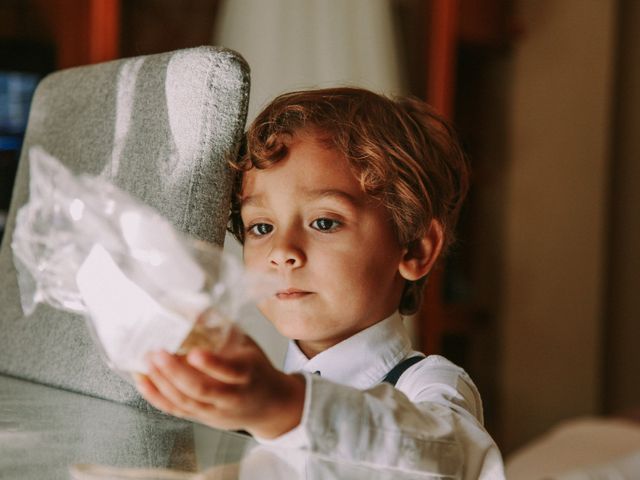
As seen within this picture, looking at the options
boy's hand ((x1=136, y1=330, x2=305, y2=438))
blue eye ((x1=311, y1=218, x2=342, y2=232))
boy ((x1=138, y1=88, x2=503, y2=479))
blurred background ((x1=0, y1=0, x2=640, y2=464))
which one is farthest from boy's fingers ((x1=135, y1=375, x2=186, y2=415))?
blurred background ((x1=0, y1=0, x2=640, y2=464))

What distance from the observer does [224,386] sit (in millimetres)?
332

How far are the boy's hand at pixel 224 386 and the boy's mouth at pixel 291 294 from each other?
0.17 m

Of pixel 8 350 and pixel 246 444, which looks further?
pixel 8 350

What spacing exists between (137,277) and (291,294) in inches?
7.9

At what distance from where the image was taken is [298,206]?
0.54 metres

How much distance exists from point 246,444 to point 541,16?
2.20 metres

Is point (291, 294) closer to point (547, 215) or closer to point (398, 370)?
point (398, 370)

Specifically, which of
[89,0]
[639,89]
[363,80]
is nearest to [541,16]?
[639,89]

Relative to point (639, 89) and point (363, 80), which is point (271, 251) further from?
point (639, 89)

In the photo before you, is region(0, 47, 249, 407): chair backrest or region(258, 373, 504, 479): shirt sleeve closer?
region(258, 373, 504, 479): shirt sleeve

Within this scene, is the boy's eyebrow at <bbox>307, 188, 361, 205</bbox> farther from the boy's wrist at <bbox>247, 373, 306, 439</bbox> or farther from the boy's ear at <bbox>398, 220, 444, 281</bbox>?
the boy's wrist at <bbox>247, 373, 306, 439</bbox>

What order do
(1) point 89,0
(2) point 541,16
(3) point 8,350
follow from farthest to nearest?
1. (2) point 541,16
2. (1) point 89,0
3. (3) point 8,350

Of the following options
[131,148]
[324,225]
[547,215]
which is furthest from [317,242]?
[547,215]

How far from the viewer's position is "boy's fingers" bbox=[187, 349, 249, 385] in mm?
320
